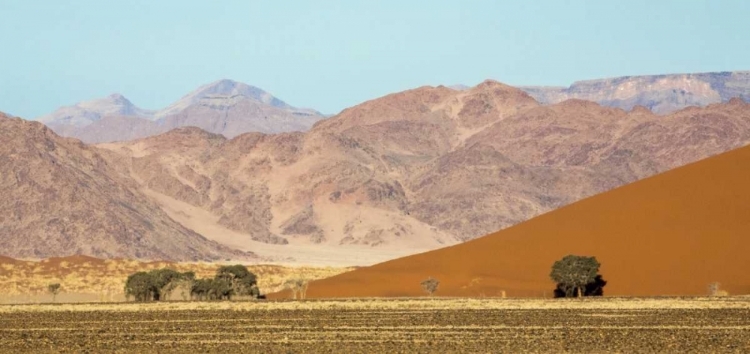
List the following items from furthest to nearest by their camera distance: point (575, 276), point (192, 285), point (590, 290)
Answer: point (192, 285)
point (590, 290)
point (575, 276)

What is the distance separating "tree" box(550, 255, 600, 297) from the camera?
63.4 metres

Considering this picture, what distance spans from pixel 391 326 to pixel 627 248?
1297 inches

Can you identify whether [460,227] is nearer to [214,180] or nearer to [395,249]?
[395,249]

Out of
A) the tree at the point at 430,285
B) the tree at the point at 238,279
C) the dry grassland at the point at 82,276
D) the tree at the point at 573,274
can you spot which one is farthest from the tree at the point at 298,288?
the tree at the point at 573,274

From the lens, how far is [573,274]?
63375 mm

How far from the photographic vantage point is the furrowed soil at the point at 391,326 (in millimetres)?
35375

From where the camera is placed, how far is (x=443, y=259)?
8106 centimetres

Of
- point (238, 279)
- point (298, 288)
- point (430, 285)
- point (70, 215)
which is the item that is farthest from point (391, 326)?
point (70, 215)

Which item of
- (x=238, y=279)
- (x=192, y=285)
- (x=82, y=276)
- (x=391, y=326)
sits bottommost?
(x=391, y=326)

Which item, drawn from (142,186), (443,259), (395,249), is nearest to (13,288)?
(443,259)

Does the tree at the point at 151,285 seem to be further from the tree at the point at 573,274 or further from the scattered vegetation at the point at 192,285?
the tree at the point at 573,274

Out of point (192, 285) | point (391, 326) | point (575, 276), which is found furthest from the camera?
point (192, 285)

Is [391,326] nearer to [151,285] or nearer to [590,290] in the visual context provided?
[590,290]

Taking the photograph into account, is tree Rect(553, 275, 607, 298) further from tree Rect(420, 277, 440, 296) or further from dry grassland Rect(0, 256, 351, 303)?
dry grassland Rect(0, 256, 351, 303)
